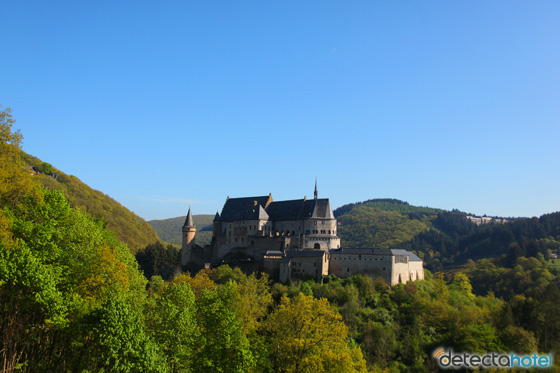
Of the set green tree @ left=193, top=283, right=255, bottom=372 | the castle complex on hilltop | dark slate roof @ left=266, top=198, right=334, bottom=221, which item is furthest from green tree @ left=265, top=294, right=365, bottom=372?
dark slate roof @ left=266, top=198, right=334, bottom=221

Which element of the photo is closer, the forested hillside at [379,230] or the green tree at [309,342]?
the green tree at [309,342]

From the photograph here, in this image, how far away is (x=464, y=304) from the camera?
6669 centimetres

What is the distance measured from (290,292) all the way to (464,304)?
82.9 ft

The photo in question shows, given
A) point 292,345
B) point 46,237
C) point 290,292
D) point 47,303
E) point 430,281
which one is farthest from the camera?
point 430,281

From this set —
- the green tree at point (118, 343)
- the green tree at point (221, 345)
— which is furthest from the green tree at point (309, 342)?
the green tree at point (118, 343)

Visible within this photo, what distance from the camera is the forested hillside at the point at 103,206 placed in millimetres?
97625

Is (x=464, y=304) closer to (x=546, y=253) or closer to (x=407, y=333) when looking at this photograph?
(x=407, y=333)

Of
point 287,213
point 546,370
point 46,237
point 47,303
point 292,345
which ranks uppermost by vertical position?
point 287,213

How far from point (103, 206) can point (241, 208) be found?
43069mm

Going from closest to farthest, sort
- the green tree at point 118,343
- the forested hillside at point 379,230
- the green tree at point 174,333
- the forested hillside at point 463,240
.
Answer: the green tree at point 118,343 < the green tree at point 174,333 < the forested hillside at point 463,240 < the forested hillside at point 379,230

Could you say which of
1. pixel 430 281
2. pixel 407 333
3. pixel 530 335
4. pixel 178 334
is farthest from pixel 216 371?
pixel 430 281

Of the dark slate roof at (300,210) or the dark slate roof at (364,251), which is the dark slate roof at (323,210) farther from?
the dark slate roof at (364,251)

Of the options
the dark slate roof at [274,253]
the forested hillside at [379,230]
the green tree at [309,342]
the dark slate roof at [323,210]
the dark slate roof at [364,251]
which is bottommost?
the green tree at [309,342]

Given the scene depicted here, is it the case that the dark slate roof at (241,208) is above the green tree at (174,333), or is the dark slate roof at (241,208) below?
above
